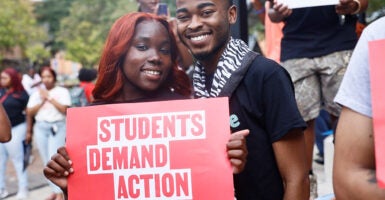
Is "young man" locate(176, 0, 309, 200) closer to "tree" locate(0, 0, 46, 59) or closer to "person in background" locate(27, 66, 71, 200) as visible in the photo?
"person in background" locate(27, 66, 71, 200)

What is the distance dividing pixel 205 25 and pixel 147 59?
11.7 inches

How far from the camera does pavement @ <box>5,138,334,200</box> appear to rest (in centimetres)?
504

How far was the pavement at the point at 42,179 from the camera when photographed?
5037mm

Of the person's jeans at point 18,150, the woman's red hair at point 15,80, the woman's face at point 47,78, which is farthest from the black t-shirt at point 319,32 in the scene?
the woman's red hair at point 15,80

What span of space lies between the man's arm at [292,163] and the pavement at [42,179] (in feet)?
2.06

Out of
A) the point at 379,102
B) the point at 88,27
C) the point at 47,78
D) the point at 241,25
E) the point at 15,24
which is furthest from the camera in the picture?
the point at 88,27

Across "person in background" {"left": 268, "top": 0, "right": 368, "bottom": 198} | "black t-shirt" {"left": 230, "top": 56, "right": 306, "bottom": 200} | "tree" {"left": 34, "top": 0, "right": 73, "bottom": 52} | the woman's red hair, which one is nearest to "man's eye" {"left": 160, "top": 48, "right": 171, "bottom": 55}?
"black t-shirt" {"left": 230, "top": 56, "right": 306, "bottom": 200}

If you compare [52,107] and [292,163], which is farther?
[52,107]

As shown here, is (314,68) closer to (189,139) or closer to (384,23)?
(189,139)

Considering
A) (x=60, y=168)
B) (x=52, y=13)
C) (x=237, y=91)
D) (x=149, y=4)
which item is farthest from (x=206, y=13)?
(x=52, y=13)

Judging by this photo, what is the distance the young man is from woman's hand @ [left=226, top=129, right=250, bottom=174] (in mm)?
167

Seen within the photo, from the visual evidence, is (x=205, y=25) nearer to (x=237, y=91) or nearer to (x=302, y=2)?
(x=237, y=91)

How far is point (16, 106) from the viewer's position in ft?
25.4

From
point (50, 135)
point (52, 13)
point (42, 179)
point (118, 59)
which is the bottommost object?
point (42, 179)
